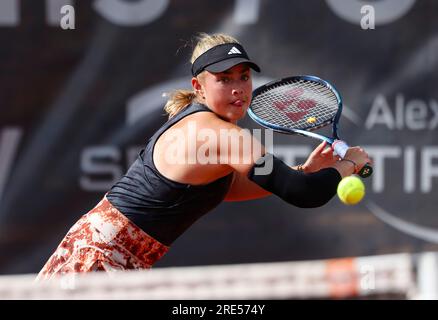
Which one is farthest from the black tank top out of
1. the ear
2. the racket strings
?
the racket strings

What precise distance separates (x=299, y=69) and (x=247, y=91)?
2.04m

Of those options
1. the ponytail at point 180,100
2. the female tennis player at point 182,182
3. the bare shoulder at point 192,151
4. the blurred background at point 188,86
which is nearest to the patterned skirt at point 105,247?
the female tennis player at point 182,182

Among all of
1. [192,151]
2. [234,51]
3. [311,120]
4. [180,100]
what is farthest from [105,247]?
[311,120]

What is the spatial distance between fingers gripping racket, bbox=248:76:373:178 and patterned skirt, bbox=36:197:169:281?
712 millimetres

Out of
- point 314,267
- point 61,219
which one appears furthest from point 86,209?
point 314,267

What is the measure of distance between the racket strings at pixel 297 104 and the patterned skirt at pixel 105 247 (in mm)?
773

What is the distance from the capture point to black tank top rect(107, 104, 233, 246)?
3.57m

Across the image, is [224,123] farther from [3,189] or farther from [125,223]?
[3,189]

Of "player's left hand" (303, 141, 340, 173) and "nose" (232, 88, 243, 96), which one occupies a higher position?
"nose" (232, 88, 243, 96)

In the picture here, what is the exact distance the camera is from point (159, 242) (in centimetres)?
362

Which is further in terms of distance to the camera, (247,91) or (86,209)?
(86,209)

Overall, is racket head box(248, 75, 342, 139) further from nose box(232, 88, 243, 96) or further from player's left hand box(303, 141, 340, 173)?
nose box(232, 88, 243, 96)
